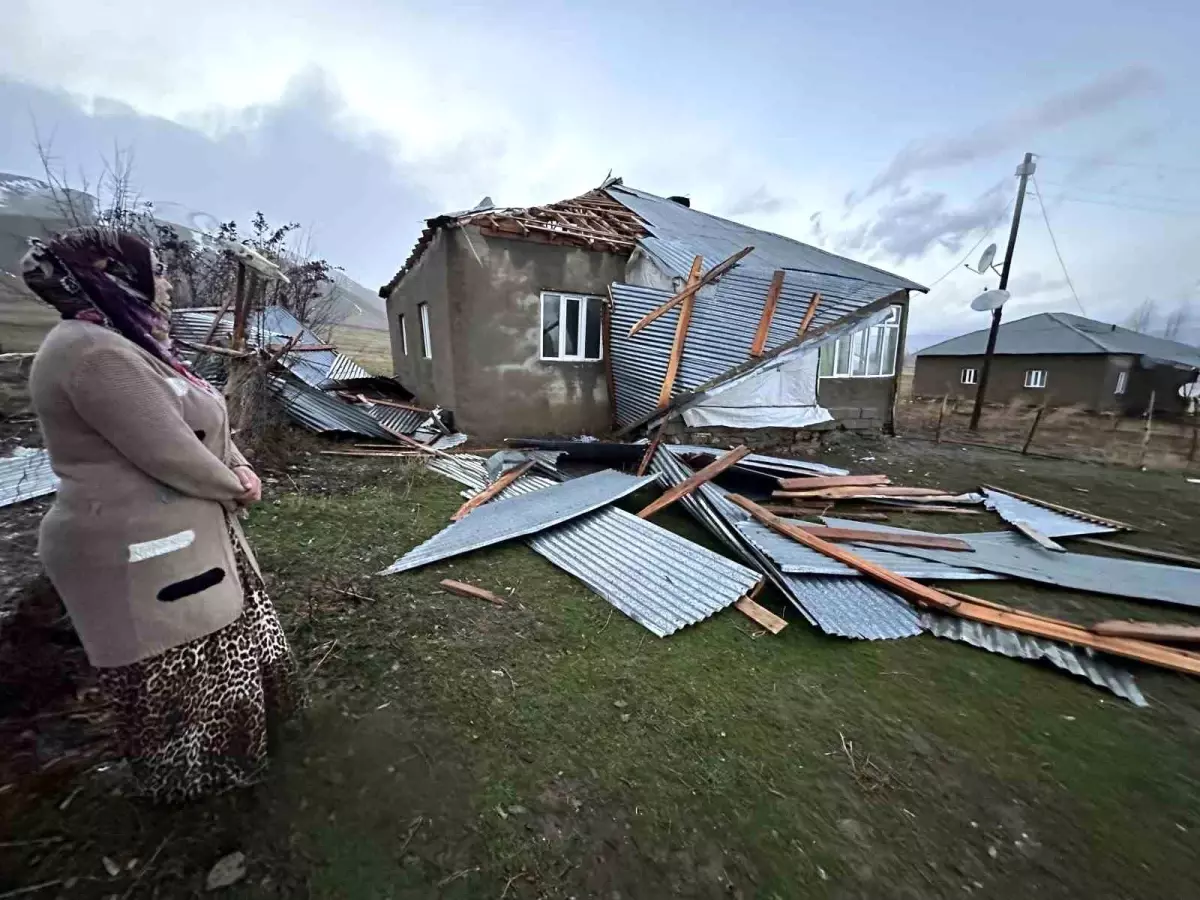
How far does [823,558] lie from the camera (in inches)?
171

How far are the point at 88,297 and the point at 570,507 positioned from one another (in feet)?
13.0

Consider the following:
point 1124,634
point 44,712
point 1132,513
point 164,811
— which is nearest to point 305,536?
point 44,712

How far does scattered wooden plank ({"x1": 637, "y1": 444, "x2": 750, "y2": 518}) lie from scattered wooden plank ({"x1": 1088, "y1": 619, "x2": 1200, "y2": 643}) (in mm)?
3378

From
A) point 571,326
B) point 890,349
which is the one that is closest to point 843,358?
point 890,349

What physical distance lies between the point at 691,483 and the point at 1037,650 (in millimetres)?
3225

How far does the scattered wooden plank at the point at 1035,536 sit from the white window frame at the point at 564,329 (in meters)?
6.82

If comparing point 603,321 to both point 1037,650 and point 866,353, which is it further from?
point 1037,650

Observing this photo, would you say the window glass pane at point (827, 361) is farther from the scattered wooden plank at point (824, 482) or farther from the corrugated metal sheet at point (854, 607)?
the corrugated metal sheet at point (854, 607)

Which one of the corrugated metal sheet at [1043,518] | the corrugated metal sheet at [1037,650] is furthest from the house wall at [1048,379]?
the corrugated metal sheet at [1037,650]

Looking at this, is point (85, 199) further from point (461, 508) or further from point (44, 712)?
point (44, 712)

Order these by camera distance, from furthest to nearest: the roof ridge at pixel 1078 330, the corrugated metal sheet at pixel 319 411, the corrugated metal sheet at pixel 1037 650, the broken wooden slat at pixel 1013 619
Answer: the roof ridge at pixel 1078 330
the corrugated metal sheet at pixel 319 411
the broken wooden slat at pixel 1013 619
the corrugated metal sheet at pixel 1037 650

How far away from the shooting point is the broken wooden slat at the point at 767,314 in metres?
7.76

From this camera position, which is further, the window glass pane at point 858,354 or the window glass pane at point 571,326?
the window glass pane at point 858,354

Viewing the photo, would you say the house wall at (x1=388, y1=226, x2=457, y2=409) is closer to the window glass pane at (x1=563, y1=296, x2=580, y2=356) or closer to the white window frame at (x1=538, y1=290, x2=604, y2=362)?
the white window frame at (x1=538, y1=290, x2=604, y2=362)
